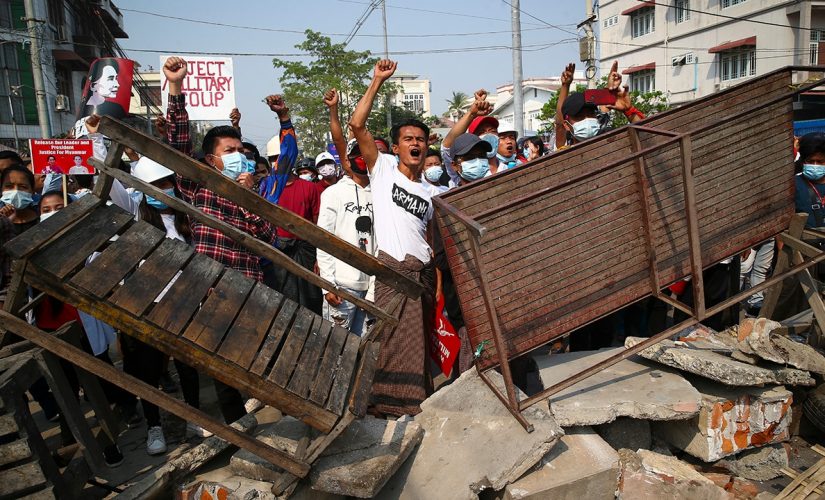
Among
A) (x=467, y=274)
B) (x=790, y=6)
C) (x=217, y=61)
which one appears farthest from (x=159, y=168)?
(x=790, y=6)

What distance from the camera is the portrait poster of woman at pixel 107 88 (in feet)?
18.9

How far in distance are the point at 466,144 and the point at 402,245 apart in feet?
3.53

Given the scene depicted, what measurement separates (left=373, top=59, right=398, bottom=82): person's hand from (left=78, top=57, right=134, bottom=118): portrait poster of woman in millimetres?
3388

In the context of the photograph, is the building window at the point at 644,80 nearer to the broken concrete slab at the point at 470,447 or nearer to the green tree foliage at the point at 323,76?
the green tree foliage at the point at 323,76

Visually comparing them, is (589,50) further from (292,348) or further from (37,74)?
(292,348)

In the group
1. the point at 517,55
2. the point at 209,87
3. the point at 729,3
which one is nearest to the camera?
the point at 209,87

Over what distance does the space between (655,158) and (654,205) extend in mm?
282

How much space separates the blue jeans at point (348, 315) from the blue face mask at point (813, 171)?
4004 millimetres

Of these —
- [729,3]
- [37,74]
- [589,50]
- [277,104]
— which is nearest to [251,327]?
[277,104]

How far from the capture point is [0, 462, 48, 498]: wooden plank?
2.13 m

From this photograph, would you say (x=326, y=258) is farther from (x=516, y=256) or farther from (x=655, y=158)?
(x=655, y=158)

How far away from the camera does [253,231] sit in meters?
3.54

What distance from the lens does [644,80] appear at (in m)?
33.6

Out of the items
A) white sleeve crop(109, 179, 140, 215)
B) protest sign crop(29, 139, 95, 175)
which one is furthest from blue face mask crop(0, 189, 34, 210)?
protest sign crop(29, 139, 95, 175)
